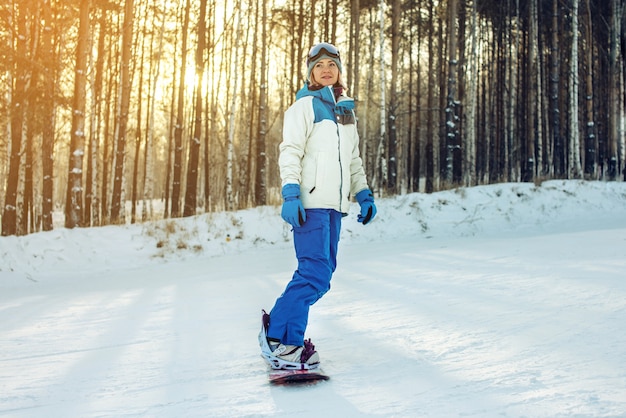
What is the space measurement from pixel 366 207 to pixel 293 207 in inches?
24.4

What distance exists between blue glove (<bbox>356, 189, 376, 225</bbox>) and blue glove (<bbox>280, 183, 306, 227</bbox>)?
486 mm

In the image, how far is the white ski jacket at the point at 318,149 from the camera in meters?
2.61

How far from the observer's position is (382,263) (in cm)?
650

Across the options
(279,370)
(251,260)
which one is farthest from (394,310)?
(251,260)

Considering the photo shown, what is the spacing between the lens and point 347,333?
129 inches

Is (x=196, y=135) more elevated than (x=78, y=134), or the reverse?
(x=196, y=135)

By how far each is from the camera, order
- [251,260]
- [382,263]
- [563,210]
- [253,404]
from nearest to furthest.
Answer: [253,404] < [382,263] < [251,260] < [563,210]

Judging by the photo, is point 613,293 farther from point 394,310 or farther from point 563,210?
point 563,210

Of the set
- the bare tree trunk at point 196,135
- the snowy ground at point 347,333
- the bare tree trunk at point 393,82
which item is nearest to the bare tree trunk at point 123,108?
the bare tree trunk at point 196,135

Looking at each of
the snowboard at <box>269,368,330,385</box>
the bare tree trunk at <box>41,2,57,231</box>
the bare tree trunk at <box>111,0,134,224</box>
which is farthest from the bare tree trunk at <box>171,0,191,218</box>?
the snowboard at <box>269,368,330,385</box>

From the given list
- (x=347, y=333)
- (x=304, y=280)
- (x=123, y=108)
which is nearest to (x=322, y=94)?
(x=304, y=280)

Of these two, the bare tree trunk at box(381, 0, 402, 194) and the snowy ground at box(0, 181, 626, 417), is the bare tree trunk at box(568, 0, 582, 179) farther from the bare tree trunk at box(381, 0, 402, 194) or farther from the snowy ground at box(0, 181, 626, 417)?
the snowy ground at box(0, 181, 626, 417)

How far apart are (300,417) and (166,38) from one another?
18952 mm

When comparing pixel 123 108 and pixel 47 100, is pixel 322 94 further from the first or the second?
pixel 123 108
